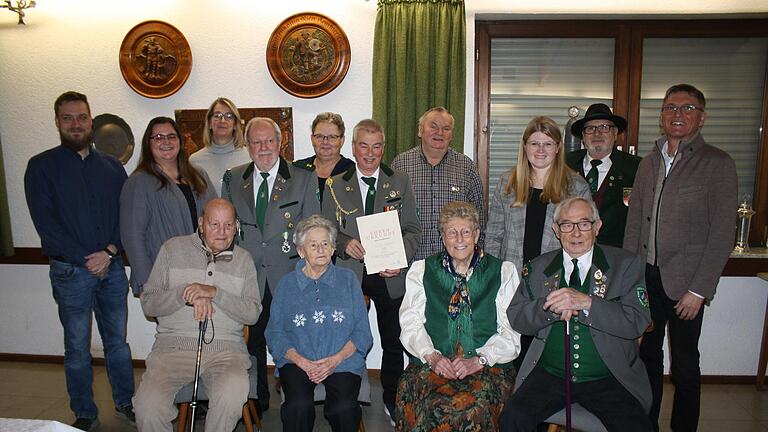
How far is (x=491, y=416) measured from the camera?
89.8 inches

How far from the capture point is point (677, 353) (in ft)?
9.02

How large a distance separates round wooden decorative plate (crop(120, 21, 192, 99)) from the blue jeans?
1454 millimetres

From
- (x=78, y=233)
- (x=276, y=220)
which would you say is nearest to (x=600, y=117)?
(x=276, y=220)

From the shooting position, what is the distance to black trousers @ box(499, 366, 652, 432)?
7.10 ft

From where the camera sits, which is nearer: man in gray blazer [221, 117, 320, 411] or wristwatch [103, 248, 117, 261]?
man in gray blazer [221, 117, 320, 411]

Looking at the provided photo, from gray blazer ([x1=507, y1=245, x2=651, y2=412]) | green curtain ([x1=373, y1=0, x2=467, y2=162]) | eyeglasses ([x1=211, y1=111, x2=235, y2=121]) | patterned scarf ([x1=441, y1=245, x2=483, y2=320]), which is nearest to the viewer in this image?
gray blazer ([x1=507, y1=245, x2=651, y2=412])

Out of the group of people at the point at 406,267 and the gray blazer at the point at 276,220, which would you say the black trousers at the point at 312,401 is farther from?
the gray blazer at the point at 276,220

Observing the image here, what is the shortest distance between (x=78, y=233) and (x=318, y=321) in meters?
1.63

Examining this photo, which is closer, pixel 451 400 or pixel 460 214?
pixel 451 400

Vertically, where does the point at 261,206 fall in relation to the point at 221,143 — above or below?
below

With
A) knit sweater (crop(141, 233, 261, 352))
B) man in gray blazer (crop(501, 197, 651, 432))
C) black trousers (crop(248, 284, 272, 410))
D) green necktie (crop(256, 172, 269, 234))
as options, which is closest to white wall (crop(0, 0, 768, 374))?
green necktie (crop(256, 172, 269, 234))

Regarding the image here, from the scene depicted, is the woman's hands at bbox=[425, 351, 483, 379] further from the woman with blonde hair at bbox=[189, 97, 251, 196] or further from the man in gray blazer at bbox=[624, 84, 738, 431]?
the woman with blonde hair at bbox=[189, 97, 251, 196]

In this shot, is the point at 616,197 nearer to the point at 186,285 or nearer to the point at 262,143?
the point at 262,143

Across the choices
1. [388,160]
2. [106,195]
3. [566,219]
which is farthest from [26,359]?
[566,219]
